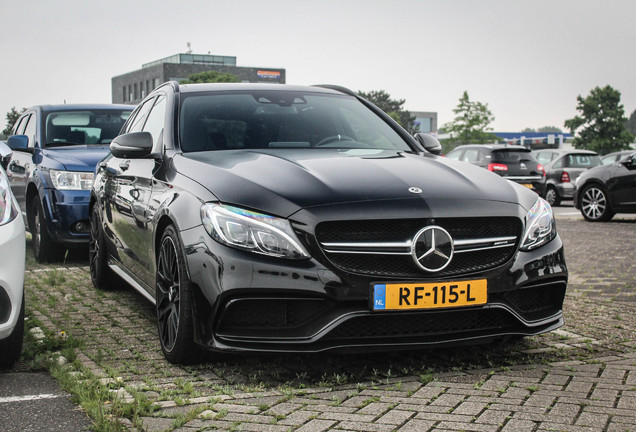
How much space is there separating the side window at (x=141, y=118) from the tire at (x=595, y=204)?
11.2m

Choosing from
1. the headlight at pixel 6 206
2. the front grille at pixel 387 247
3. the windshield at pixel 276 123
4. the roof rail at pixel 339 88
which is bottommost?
the front grille at pixel 387 247

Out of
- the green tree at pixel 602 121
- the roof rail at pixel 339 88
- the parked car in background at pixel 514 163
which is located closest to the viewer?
the roof rail at pixel 339 88

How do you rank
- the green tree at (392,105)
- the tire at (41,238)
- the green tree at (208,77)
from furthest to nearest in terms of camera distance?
the green tree at (392,105) → the green tree at (208,77) → the tire at (41,238)

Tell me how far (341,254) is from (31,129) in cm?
753

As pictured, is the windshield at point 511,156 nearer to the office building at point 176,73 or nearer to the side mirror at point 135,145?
the side mirror at point 135,145

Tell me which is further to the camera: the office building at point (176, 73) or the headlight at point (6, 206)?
the office building at point (176, 73)

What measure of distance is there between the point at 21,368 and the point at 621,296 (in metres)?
4.76

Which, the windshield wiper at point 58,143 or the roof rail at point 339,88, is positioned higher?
the roof rail at point 339,88

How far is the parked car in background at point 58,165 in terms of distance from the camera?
8.98m

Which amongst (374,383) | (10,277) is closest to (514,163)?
(374,383)

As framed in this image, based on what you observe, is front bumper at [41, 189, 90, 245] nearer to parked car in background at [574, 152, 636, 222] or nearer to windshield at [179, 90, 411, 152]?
windshield at [179, 90, 411, 152]

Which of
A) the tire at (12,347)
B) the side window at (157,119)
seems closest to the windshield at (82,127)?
the side window at (157,119)

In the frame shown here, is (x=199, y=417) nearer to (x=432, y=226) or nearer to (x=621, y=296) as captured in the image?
(x=432, y=226)

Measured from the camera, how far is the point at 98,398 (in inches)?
152
